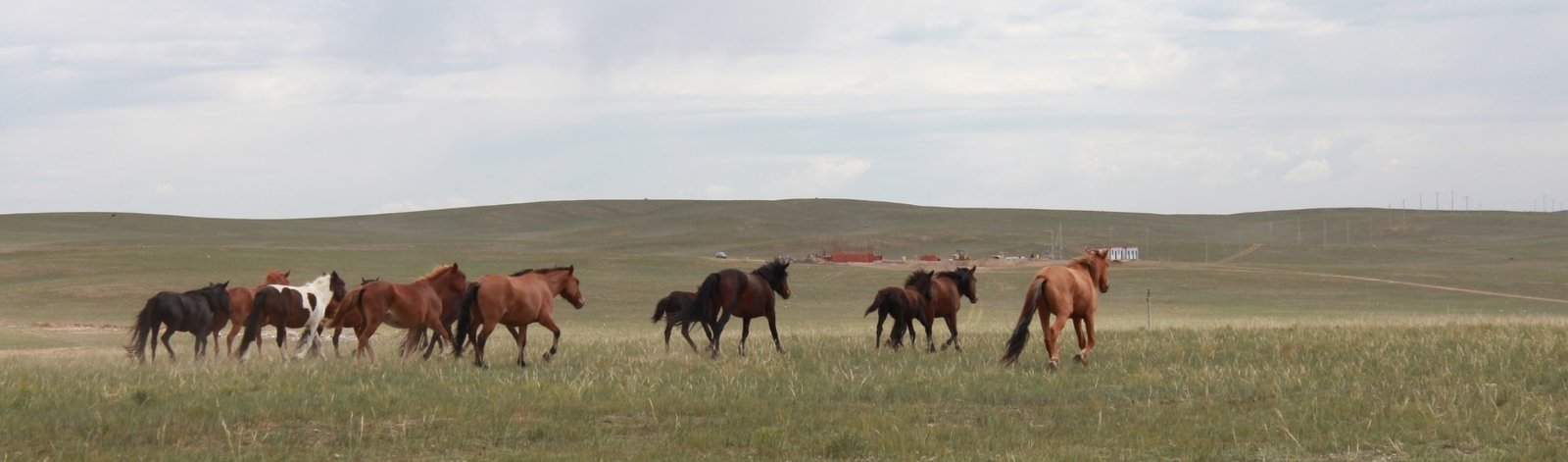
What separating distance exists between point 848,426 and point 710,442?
1.12m

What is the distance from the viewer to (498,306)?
653 inches

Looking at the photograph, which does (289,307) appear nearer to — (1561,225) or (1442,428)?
(1442,428)

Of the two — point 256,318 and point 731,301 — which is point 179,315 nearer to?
point 256,318

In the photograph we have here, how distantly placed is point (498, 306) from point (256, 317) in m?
4.34

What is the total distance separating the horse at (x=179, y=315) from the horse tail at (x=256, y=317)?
2.20 feet

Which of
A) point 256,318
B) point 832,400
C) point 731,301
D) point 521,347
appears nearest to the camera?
point 832,400

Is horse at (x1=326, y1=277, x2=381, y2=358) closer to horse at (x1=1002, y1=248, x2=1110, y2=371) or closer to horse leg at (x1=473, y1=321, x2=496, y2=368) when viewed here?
horse leg at (x1=473, y1=321, x2=496, y2=368)

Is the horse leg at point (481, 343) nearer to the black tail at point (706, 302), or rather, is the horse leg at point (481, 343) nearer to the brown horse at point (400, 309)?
the brown horse at point (400, 309)

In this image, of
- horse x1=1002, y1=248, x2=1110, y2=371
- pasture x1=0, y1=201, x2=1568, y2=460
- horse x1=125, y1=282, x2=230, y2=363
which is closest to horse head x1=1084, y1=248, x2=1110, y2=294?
horse x1=1002, y1=248, x2=1110, y2=371

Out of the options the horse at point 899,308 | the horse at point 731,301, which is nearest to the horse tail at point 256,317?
the horse at point 731,301

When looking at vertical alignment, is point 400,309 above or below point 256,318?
above

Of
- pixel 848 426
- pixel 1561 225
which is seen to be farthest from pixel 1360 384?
pixel 1561 225

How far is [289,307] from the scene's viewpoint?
19.6m

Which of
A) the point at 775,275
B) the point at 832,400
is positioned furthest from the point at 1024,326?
the point at 775,275
